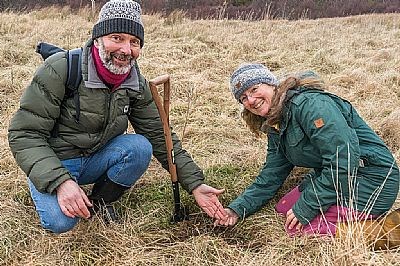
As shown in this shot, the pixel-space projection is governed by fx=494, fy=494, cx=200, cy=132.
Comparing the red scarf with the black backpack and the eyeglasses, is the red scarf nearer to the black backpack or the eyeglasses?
the black backpack

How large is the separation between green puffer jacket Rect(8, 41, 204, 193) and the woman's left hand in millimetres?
543

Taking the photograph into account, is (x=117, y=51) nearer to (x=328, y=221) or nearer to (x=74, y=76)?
(x=74, y=76)

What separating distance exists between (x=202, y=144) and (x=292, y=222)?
1539 mm

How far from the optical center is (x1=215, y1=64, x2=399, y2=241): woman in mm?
2488

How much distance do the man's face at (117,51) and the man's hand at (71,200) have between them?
614 mm

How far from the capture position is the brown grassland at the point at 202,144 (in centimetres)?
249

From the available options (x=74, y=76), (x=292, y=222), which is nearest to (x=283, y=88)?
(x=292, y=222)

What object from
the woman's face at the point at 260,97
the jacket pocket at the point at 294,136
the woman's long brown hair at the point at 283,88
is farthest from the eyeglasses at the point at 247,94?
the jacket pocket at the point at 294,136

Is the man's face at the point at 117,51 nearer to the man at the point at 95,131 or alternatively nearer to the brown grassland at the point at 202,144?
the man at the point at 95,131

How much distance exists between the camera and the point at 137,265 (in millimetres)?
2432

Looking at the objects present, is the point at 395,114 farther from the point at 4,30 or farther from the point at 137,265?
the point at 4,30

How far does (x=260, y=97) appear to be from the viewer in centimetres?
273

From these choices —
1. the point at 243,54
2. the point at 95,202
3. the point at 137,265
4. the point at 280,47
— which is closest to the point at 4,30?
the point at 243,54

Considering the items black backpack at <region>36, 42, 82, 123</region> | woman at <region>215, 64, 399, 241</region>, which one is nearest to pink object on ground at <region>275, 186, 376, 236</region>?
woman at <region>215, 64, 399, 241</region>
